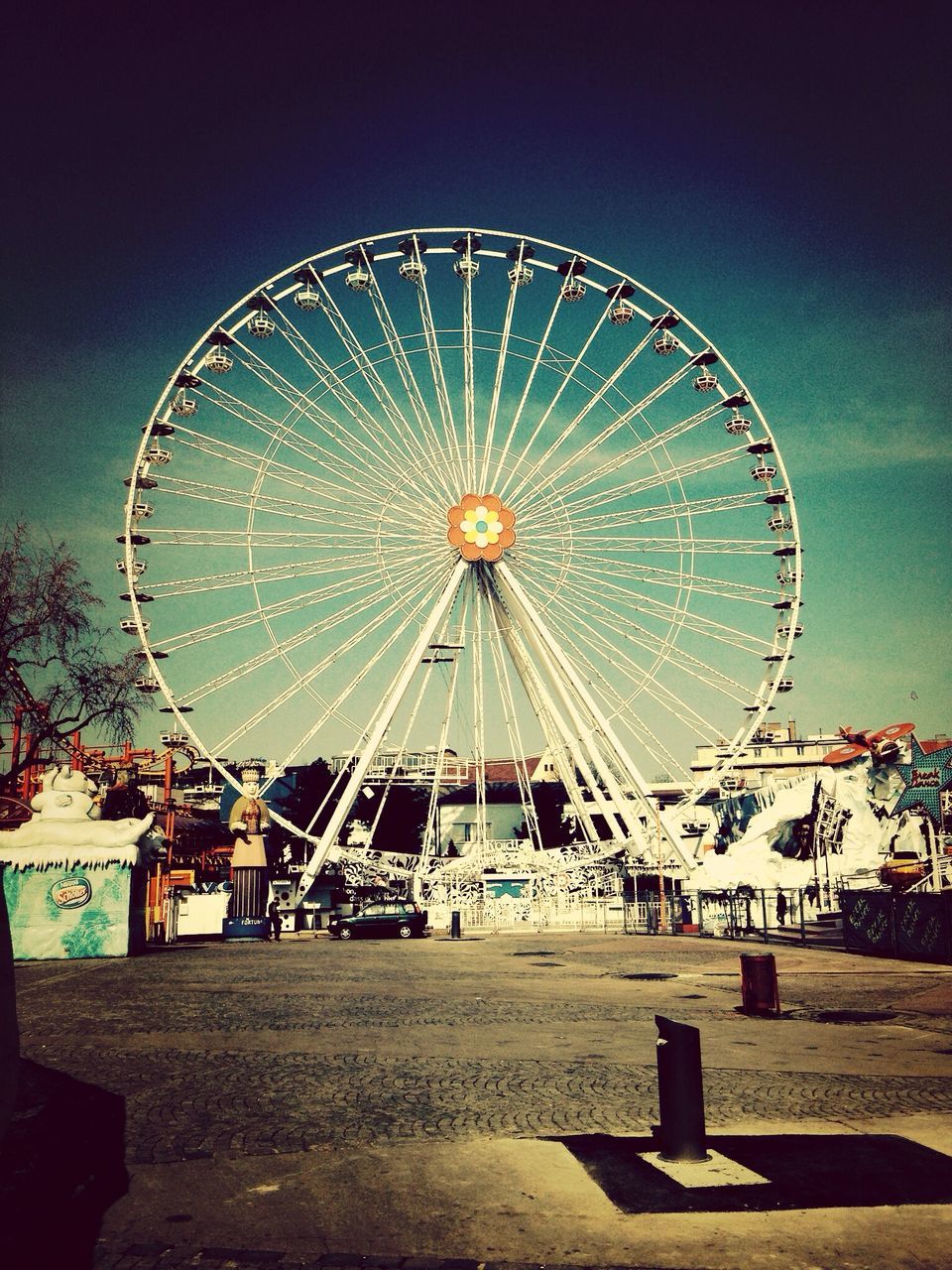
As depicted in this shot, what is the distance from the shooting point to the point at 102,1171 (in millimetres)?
5652

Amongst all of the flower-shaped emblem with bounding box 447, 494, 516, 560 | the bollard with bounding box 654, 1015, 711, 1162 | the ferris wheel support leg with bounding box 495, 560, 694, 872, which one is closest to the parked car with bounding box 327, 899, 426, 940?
the ferris wheel support leg with bounding box 495, 560, 694, 872

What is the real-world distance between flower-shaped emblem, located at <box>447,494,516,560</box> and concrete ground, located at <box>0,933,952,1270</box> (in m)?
18.1

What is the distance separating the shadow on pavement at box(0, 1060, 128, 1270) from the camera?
4.49 m

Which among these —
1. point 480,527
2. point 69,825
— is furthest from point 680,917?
point 69,825

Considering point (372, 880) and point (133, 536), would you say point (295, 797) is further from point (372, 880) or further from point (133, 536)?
point (133, 536)

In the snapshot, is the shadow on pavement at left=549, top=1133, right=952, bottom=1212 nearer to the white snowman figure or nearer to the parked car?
the white snowman figure

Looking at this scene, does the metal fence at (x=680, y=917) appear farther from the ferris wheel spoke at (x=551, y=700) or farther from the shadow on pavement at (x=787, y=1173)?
the shadow on pavement at (x=787, y=1173)

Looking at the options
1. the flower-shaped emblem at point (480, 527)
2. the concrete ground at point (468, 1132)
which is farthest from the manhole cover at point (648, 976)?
the flower-shaped emblem at point (480, 527)

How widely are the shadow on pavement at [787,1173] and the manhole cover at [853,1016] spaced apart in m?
5.51

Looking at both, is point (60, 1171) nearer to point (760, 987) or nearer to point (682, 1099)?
point (682, 1099)

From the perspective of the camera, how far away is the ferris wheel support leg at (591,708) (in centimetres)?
3055

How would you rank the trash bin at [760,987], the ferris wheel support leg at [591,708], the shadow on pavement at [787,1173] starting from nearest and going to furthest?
the shadow on pavement at [787,1173], the trash bin at [760,987], the ferris wheel support leg at [591,708]

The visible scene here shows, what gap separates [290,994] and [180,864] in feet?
130

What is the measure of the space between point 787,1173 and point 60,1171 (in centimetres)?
387
